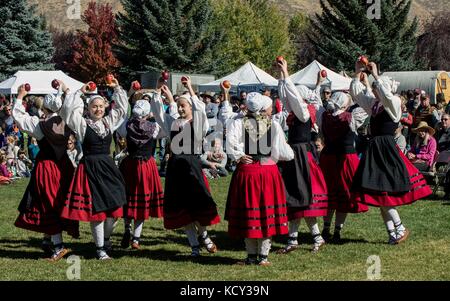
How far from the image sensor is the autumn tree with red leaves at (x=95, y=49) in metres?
52.2

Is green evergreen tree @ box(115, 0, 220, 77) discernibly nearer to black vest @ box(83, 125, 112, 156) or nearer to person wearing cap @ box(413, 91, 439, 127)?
person wearing cap @ box(413, 91, 439, 127)

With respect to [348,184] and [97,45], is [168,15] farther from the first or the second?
[348,184]

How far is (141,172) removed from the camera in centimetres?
771

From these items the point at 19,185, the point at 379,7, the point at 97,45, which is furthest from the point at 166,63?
the point at 19,185

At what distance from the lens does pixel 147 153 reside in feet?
25.7

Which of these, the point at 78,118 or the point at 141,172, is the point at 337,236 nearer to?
the point at 141,172

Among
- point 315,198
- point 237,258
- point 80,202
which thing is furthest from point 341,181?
point 80,202

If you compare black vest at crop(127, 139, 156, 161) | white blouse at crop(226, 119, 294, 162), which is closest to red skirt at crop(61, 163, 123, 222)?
black vest at crop(127, 139, 156, 161)

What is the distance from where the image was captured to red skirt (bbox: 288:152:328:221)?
7.23m

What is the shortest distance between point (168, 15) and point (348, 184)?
94.3ft

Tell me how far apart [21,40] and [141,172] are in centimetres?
3092

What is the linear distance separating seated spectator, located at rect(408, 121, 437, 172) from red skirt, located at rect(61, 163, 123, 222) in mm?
6334
